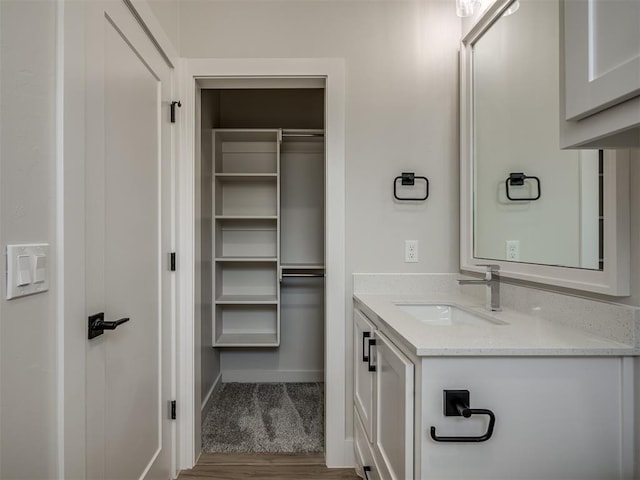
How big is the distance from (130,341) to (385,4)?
6.84 ft

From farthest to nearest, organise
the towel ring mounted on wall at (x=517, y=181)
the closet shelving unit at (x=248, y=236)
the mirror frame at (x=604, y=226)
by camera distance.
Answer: the closet shelving unit at (x=248, y=236) → the towel ring mounted on wall at (x=517, y=181) → the mirror frame at (x=604, y=226)

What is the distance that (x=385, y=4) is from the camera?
1.87 metres

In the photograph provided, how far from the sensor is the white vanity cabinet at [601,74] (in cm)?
58

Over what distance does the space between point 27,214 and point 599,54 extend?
1.24 metres

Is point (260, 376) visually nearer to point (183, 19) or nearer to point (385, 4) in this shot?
point (183, 19)

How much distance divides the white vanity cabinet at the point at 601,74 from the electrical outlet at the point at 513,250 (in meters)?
0.78

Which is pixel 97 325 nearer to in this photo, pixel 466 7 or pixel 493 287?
pixel 493 287

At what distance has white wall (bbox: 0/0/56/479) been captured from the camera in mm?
720

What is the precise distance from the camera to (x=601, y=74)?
2.05 ft

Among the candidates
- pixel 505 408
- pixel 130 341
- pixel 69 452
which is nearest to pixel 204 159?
pixel 130 341

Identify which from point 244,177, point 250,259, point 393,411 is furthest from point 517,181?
point 244,177

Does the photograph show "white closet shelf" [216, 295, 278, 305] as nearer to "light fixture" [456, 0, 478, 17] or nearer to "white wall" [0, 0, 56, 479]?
"white wall" [0, 0, 56, 479]

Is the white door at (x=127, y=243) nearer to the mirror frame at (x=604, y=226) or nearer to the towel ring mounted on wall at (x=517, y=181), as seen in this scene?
the mirror frame at (x=604, y=226)

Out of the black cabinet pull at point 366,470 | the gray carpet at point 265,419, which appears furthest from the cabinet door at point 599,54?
the gray carpet at point 265,419
